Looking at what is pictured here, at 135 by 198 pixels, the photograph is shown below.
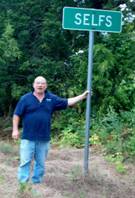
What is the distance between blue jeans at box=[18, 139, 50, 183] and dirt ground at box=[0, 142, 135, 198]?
0.48 feet

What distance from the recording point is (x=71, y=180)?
8.80 m

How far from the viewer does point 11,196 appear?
24.4 feet

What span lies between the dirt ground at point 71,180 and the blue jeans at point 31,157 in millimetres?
148

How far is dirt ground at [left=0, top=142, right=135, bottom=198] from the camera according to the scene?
7898mm

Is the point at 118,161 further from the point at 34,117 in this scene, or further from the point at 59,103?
the point at 34,117

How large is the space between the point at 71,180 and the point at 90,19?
2.54 m

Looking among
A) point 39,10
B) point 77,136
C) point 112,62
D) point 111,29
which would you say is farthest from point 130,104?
point 111,29

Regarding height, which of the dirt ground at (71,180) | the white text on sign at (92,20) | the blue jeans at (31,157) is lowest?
the dirt ground at (71,180)

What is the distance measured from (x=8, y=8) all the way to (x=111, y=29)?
8.82 meters

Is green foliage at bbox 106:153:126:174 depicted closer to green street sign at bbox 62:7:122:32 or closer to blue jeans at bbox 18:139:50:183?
blue jeans at bbox 18:139:50:183

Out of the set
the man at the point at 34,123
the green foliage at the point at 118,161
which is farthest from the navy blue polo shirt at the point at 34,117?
the green foliage at the point at 118,161

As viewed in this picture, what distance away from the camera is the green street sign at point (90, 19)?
28.5 feet

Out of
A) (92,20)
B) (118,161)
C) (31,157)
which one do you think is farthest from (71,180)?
(92,20)

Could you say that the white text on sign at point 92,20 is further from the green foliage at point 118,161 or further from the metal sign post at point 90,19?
the green foliage at point 118,161
